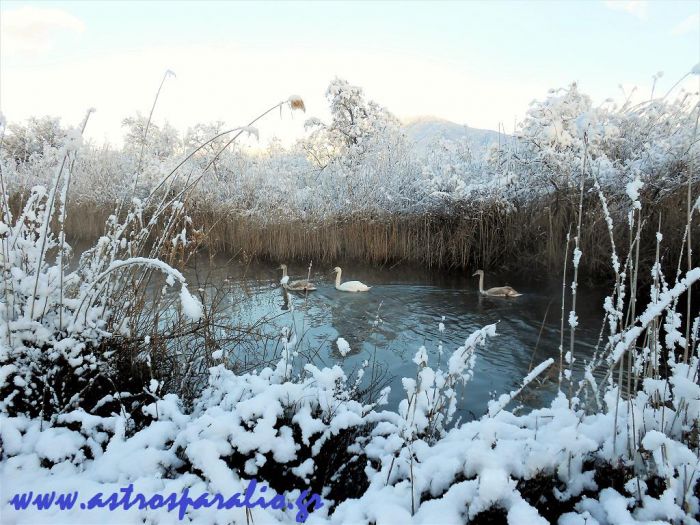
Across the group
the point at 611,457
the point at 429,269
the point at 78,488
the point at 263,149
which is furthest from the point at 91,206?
the point at 611,457

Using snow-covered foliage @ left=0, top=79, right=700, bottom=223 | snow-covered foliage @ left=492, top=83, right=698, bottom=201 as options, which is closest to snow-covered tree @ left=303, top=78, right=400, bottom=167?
snow-covered foliage @ left=0, top=79, right=700, bottom=223

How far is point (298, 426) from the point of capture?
7.80 ft

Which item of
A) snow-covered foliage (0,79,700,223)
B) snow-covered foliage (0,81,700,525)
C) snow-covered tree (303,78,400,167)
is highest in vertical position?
→ snow-covered tree (303,78,400,167)

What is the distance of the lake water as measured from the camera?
16.1 ft

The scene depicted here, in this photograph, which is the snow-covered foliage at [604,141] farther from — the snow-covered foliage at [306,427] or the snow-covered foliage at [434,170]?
the snow-covered foliage at [306,427]

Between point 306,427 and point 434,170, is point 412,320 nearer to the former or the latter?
point 306,427

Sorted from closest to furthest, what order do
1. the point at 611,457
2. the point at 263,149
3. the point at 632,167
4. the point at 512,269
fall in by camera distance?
the point at 611,457
the point at 632,167
the point at 512,269
the point at 263,149

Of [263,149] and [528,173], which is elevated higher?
[263,149]

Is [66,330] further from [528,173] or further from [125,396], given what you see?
[528,173]

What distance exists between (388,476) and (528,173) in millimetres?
10631

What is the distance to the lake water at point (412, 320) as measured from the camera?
16.1ft

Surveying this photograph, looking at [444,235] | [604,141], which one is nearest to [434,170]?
[444,235]

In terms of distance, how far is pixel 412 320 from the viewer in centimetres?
720

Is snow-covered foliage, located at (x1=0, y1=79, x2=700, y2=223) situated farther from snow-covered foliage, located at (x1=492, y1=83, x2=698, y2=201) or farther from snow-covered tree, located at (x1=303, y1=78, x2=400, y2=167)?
snow-covered tree, located at (x1=303, y1=78, x2=400, y2=167)
